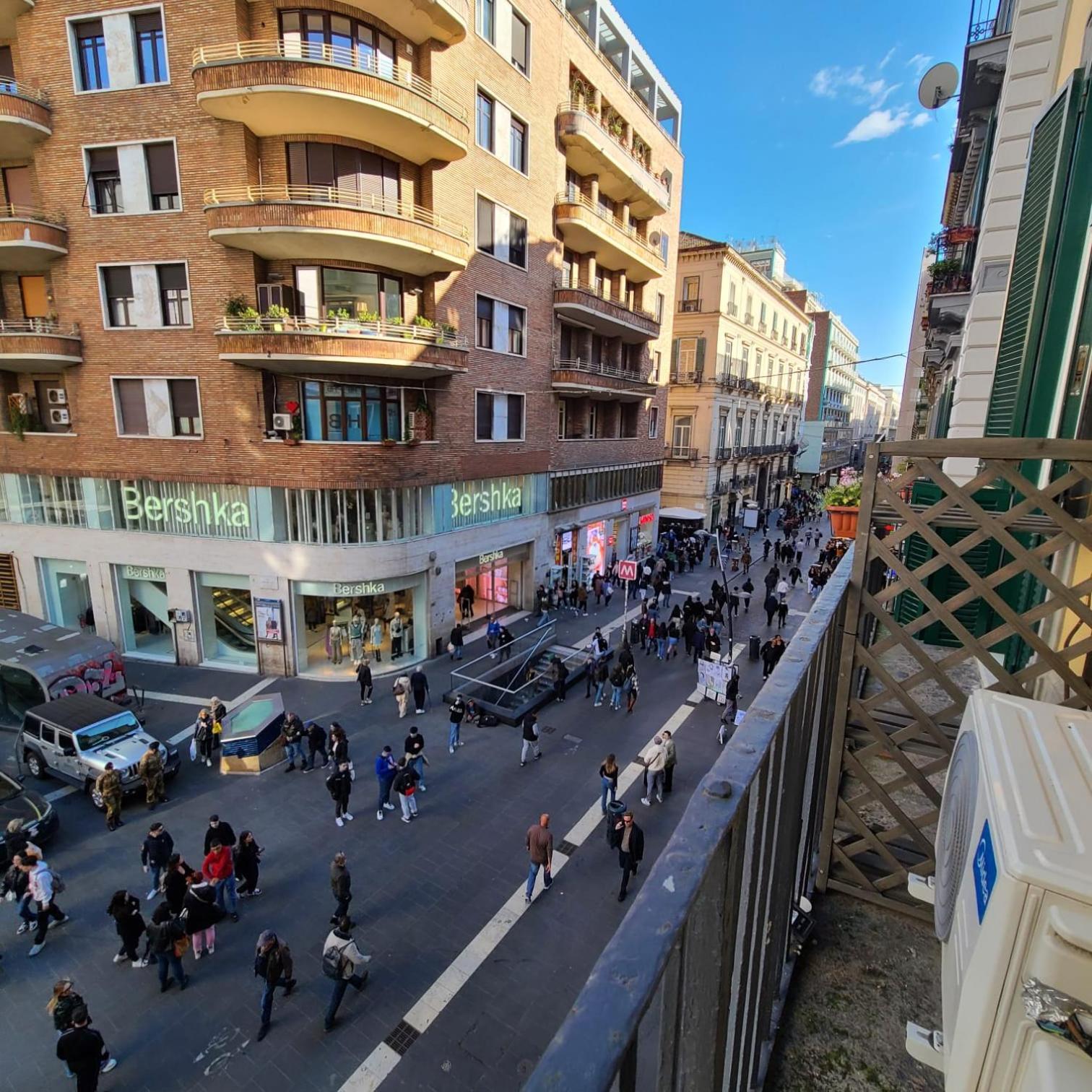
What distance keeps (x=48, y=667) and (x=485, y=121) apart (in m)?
19.7

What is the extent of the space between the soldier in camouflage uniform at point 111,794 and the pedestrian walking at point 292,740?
295 cm

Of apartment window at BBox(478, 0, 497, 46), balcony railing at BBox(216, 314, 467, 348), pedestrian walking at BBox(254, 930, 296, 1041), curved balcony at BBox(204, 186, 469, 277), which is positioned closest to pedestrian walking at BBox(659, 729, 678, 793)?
pedestrian walking at BBox(254, 930, 296, 1041)

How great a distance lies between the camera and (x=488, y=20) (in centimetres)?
1870

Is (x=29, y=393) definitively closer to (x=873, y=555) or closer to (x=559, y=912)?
(x=559, y=912)

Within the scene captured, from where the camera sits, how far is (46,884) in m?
8.21

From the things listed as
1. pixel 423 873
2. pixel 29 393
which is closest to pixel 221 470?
pixel 29 393

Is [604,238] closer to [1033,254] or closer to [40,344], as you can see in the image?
[40,344]

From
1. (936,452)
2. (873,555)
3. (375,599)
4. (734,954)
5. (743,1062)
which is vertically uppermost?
(936,452)

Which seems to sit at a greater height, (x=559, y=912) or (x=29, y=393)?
(x=29, y=393)

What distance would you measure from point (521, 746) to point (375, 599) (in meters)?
7.57

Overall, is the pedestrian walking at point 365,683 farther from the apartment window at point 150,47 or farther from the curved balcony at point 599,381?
the apartment window at point 150,47

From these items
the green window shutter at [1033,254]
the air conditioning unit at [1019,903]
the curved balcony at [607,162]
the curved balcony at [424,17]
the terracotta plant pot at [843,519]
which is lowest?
the terracotta plant pot at [843,519]

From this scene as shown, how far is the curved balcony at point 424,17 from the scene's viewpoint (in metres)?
14.6

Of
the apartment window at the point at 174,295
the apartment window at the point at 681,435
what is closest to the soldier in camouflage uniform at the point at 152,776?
the apartment window at the point at 174,295
